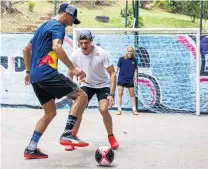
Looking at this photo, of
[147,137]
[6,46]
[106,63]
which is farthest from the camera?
[6,46]

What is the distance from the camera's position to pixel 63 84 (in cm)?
614

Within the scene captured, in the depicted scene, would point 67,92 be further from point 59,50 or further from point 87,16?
→ point 87,16

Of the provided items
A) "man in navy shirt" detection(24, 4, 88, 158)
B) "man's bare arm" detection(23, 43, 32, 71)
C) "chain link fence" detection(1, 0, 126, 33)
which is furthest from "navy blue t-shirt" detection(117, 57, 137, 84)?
"man in navy shirt" detection(24, 4, 88, 158)

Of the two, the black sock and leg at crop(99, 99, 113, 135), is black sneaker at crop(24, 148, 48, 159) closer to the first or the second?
the black sock

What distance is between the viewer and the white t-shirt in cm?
695

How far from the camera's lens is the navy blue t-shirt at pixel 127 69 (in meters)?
11.0

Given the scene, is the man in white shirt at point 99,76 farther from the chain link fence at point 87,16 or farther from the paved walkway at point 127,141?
the chain link fence at point 87,16

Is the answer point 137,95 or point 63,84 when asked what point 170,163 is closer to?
point 63,84

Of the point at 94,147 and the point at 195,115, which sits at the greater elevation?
the point at 94,147

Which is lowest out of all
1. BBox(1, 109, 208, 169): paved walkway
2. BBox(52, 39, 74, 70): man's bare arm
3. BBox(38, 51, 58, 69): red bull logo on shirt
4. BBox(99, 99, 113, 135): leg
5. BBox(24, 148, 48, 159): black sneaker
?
BBox(1, 109, 208, 169): paved walkway

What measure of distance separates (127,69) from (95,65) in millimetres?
4089

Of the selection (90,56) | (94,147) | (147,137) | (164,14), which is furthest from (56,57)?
(164,14)

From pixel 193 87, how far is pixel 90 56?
4770mm

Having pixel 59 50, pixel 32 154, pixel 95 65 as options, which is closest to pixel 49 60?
pixel 59 50
